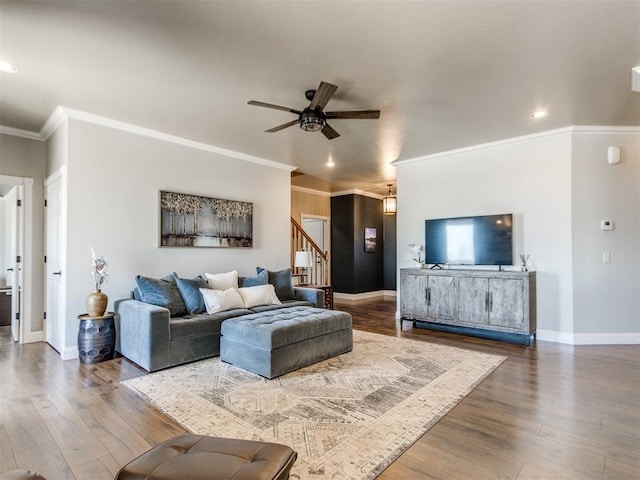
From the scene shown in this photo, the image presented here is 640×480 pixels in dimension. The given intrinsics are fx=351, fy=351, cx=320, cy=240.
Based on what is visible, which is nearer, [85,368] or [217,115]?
[85,368]

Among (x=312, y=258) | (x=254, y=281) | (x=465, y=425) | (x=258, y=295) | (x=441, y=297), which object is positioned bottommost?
(x=465, y=425)

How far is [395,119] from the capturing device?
13.3 ft

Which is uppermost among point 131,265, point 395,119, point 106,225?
point 395,119

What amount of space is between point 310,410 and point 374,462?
2.40 feet

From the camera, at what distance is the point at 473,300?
473 cm

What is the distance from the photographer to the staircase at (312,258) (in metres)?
6.95

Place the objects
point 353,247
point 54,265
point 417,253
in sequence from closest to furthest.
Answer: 1. point 54,265
2. point 417,253
3. point 353,247

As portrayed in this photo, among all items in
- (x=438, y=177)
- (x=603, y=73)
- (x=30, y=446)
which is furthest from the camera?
(x=438, y=177)

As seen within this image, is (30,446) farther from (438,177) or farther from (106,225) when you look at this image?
(438,177)

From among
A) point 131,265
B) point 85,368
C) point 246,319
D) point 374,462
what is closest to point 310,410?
point 374,462

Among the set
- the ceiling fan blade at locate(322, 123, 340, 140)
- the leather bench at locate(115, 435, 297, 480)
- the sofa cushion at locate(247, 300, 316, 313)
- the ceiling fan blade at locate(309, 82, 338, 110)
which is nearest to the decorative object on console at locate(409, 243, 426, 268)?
the sofa cushion at locate(247, 300, 316, 313)

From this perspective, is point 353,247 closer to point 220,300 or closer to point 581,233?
point 581,233

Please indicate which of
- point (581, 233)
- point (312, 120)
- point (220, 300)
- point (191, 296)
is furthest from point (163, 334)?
point (581, 233)

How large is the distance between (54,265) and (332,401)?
3723 millimetres
